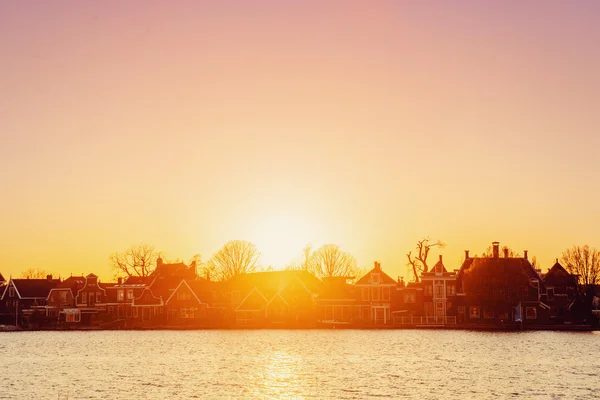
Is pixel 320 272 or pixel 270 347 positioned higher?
pixel 320 272

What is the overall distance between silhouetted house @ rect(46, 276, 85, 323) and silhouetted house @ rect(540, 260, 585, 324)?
83913 mm

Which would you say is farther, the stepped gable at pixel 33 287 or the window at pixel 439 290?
the stepped gable at pixel 33 287

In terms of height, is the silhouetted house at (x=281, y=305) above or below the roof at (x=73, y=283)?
below

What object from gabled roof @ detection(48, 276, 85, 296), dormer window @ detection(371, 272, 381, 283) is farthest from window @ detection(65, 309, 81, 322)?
dormer window @ detection(371, 272, 381, 283)

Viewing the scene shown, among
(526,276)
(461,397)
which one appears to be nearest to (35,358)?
(461,397)

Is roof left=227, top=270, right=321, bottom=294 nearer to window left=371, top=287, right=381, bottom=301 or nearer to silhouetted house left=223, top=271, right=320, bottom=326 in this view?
silhouetted house left=223, top=271, right=320, bottom=326

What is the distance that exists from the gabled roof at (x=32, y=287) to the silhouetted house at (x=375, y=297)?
210 ft

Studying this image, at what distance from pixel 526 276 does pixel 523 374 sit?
61119mm

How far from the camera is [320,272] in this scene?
16500 cm

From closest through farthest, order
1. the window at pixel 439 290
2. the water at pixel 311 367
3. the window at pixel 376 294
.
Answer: the water at pixel 311 367 → the window at pixel 439 290 → the window at pixel 376 294

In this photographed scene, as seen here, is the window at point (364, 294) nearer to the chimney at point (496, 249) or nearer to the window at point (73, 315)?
the chimney at point (496, 249)

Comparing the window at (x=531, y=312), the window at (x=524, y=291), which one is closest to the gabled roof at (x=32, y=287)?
the window at (x=524, y=291)

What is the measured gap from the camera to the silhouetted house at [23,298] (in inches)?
5856

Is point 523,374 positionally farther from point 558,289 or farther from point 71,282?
point 71,282
